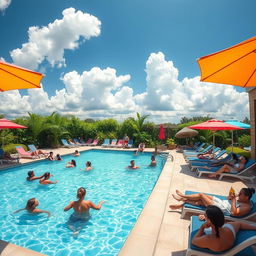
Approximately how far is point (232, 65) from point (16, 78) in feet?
14.3

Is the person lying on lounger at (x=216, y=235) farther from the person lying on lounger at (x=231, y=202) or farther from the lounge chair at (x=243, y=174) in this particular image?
the lounge chair at (x=243, y=174)

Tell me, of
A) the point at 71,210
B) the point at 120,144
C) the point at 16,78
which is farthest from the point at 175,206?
the point at 120,144

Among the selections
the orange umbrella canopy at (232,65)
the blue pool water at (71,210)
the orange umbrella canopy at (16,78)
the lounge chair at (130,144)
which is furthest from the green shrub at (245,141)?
the orange umbrella canopy at (16,78)

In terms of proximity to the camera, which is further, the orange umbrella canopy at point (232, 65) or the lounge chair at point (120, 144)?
the lounge chair at point (120, 144)

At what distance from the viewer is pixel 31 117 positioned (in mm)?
16188

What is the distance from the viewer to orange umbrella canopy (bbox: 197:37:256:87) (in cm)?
268

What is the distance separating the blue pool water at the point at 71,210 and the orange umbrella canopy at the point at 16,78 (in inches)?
141

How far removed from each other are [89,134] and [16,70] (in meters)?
17.9

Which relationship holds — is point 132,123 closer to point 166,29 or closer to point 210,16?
point 166,29

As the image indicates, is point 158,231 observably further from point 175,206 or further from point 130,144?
point 130,144

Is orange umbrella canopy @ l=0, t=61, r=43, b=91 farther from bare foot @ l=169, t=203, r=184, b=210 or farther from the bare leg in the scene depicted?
the bare leg

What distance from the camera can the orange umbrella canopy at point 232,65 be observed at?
2678mm

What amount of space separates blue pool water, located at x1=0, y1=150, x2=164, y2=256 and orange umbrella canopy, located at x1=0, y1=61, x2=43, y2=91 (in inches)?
141

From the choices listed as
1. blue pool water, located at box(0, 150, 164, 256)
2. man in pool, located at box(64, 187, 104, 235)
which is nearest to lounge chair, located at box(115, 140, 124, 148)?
blue pool water, located at box(0, 150, 164, 256)
